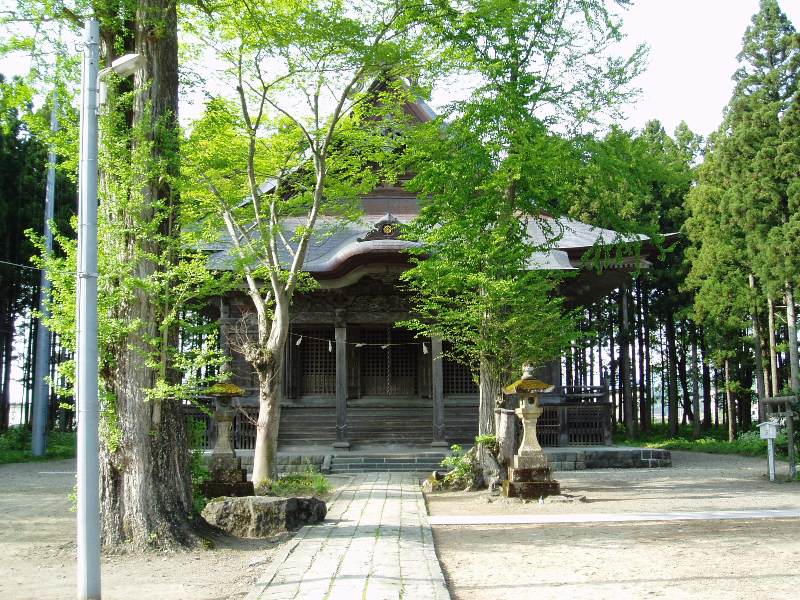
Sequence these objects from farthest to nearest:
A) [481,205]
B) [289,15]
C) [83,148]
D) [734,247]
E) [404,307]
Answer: [734,247], [404,307], [481,205], [289,15], [83,148]

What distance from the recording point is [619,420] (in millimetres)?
40438

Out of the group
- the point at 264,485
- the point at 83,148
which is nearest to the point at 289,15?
the point at 83,148

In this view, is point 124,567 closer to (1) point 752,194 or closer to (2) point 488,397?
(2) point 488,397

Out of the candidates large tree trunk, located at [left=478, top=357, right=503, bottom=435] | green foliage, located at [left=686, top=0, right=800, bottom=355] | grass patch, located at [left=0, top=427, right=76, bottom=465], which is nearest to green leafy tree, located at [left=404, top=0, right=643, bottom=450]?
large tree trunk, located at [left=478, top=357, right=503, bottom=435]

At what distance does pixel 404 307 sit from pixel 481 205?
749cm

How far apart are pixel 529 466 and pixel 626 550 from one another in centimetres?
422

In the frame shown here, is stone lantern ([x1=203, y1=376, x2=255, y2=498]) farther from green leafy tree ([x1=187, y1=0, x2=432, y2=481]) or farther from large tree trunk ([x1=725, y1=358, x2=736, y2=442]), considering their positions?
large tree trunk ([x1=725, y1=358, x2=736, y2=442])

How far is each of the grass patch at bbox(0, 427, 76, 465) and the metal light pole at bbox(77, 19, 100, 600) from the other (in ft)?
59.2

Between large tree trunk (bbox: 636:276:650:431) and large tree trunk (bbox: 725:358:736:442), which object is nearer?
large tree trunk (bbox: 725:358:736:442)

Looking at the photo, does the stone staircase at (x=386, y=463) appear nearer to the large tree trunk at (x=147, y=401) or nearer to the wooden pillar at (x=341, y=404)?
the wooden pillar at (x=341, y=404)

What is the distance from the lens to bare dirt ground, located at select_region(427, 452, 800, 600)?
6150 mm

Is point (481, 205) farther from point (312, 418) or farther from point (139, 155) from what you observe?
point (312, 418)

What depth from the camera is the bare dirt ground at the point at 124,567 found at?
616cm

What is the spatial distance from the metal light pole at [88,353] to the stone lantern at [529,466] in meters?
7.48
